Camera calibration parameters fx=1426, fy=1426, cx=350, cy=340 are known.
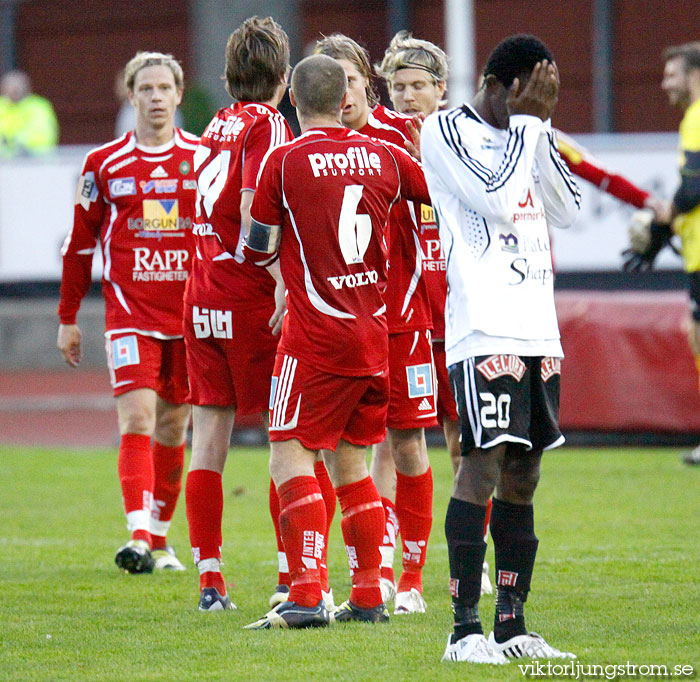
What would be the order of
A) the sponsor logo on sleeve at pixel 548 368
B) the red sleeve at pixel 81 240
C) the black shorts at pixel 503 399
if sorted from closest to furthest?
the black shorts at pixel 503 399
the sponsor logo on sleeve at pixel 548 368
the red sleeve at pixel 81 240

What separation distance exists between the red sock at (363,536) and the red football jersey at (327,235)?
0.48 meters

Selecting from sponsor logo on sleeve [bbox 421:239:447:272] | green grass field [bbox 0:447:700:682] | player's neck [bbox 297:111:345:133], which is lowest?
green grass field [bbox 0:447:700:682]

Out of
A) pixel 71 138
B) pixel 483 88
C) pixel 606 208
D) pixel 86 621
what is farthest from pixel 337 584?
pixel 71 138

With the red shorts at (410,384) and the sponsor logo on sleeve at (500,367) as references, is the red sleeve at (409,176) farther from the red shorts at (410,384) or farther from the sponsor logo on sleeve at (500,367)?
the sponsor logo on sleeve at (500,367)

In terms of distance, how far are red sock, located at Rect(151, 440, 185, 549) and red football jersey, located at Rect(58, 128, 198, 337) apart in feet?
1.97

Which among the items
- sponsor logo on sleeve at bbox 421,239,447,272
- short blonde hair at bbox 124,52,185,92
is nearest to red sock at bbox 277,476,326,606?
sponsor logo on sleeve at bbox 421,239,447,272

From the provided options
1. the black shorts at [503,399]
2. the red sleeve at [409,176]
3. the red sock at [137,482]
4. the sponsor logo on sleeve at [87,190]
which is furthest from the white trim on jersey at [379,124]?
the red sock at [137,482]

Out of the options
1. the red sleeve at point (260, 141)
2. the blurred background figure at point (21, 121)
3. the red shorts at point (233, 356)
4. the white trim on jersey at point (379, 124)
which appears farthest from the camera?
the blurred background figure at point (21, 121)

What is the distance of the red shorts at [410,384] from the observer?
18.6 feet

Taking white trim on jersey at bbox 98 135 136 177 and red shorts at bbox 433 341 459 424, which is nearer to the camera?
red shorts at bbox 433 341 459 424

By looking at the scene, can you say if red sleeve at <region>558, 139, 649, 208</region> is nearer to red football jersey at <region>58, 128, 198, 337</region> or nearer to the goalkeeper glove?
the goalkeeper glove

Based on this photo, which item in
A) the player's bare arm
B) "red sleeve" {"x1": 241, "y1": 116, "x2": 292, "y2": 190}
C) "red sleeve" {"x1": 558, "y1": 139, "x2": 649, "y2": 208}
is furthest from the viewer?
the player's bare arm

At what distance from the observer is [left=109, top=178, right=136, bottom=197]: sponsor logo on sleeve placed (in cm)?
693

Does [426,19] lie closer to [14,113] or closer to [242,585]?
[14,113]
